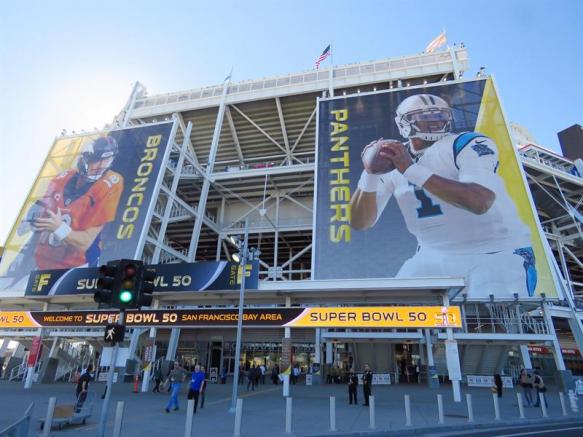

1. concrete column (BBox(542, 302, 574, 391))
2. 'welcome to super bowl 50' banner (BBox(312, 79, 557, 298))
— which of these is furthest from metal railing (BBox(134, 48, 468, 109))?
concrete column (BBox(542, 302, 574, 391))

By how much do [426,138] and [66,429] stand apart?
2964 cm

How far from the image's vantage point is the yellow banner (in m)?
18.9

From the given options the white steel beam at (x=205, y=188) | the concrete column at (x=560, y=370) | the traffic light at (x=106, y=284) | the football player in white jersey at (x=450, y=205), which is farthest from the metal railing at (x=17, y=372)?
the concrete column at (x=560, y=370)

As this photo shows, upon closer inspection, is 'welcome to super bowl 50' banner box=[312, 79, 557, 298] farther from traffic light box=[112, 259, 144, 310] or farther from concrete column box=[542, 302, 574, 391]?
traffic light box=[112, 259, 144, 310]

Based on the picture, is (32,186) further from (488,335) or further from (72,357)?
(488,335)

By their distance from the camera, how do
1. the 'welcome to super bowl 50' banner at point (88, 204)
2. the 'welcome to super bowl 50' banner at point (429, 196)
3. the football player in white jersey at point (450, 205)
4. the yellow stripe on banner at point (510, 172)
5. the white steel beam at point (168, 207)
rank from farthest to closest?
the white steel beam at point (168, 207) < the 'welcome to super bowl 50' banner at point (88, 204) < the 'welcome to super bowl 50' banner at point (429, 196) < the football player in white jersey at point (450, 205) < the yellow stripe on banner at point (510, 172)

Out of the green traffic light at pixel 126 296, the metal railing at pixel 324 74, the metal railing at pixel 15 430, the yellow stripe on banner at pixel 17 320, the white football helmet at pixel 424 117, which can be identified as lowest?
the metal railing at pixel 15 430

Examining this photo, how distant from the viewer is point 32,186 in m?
39.7

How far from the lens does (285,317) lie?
67.3 ft

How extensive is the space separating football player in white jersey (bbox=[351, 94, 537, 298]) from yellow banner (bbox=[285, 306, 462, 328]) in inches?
336

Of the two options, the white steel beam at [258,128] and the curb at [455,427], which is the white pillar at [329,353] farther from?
the curb at [455,427]

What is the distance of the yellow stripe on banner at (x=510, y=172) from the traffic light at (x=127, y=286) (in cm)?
2627

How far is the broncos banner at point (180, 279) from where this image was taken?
71.6 ft

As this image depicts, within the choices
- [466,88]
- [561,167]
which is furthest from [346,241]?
[561,167]
